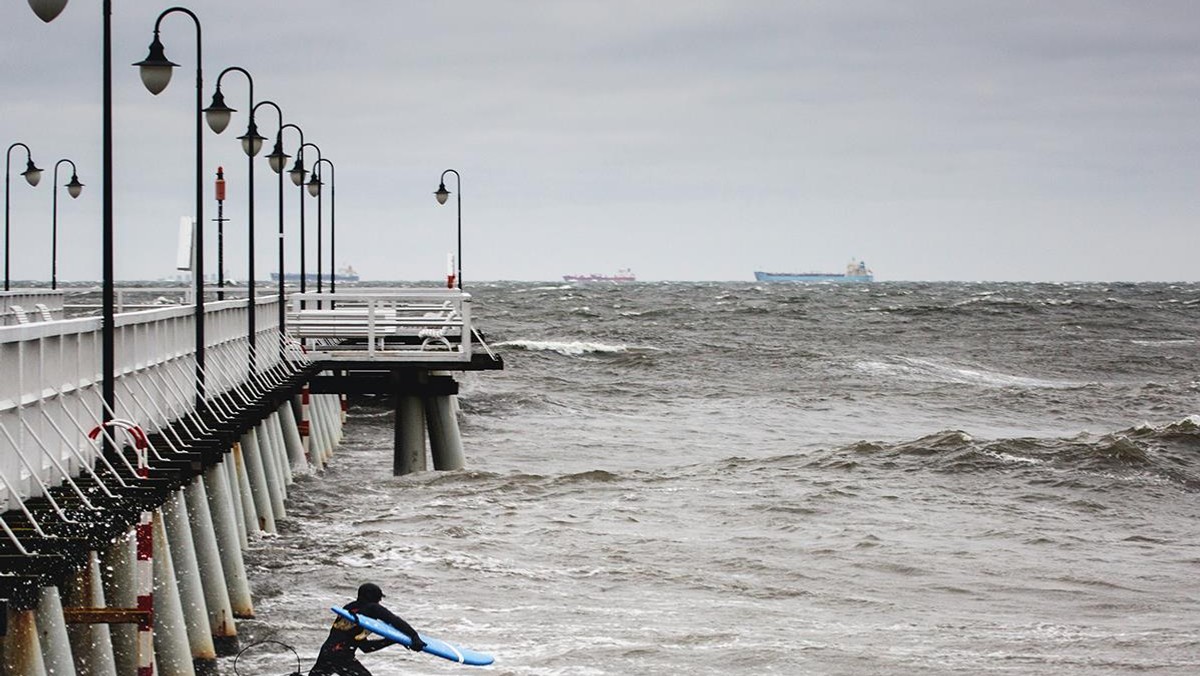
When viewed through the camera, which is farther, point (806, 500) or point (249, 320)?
point (806, 500)

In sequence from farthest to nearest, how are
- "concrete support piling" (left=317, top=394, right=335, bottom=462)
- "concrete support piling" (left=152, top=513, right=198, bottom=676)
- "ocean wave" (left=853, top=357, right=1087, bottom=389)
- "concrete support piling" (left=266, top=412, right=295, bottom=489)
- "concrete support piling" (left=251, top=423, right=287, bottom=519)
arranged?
"ocean wave" (left=853, top=357, right=1087, bottom=389) → "concrete support piling" (left=317, top=394, right=335, bottom=462) → "concrete support piling" (left=266, top=412, right=295, bottom=489) → "concrete support piling" (left=251, top=423, right=287, bottom=519) → "concrete support piling" (left=152, top=513, right=198, bottom=676)

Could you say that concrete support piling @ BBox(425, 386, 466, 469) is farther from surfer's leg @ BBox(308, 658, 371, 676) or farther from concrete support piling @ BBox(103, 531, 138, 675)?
concrete support piling @ BBox(103, 531, 138, 675)

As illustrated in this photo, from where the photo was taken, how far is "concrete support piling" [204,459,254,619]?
1675cm

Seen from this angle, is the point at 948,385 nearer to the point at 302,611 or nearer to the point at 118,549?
the point at 302,611

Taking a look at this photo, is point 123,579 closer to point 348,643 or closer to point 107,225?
point 348,643

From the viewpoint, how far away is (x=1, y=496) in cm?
1088

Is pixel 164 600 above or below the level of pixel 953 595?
above

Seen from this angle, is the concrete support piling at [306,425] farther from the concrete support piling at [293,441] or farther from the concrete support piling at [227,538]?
the concrete support piling at [227,538]

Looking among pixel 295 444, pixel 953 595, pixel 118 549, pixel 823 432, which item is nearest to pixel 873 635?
pixel 953 595

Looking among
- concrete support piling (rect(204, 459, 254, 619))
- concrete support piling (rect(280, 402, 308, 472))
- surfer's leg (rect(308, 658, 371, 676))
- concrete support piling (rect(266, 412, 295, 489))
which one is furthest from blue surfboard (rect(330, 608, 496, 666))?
concrete support piling (rect(280, 402, 308, 472))

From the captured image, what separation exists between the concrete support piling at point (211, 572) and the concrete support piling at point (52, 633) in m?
5.53

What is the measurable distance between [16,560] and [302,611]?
28.6ft

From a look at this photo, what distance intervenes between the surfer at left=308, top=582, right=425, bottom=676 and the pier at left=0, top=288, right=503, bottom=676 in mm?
1161

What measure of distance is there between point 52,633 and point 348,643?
288 cm
